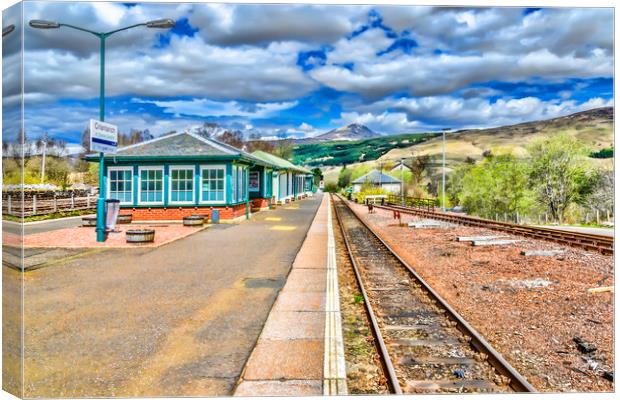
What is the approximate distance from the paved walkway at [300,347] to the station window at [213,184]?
13079 mm

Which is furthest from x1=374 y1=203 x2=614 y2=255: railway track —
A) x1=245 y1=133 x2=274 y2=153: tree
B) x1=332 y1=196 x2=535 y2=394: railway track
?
x1=245 y1=133 x2=274 y2=153: tree

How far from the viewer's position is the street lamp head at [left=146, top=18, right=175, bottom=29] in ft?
14.5

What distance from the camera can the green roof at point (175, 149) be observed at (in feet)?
69.5

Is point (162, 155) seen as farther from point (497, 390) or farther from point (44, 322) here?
point (497, 390)

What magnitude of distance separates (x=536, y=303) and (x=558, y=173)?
14254 millimetres

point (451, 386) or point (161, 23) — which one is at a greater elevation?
point (161, 23)

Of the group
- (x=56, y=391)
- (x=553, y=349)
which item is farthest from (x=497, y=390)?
(x=56, y=391)

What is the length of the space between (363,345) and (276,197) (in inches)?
1302

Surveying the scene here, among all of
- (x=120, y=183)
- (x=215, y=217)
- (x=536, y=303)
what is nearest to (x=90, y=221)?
(x=120, y=183)

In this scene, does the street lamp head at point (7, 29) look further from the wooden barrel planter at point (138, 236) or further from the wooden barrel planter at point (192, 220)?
the wooden barrel planter at point (192, 220)

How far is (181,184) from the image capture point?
2184 centimetres

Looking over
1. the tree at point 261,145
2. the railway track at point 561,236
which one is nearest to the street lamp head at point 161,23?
the railway track at point 561,236

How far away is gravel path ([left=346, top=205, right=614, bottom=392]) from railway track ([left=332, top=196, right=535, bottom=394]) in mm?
291

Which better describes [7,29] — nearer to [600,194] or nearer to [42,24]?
[42,24]
